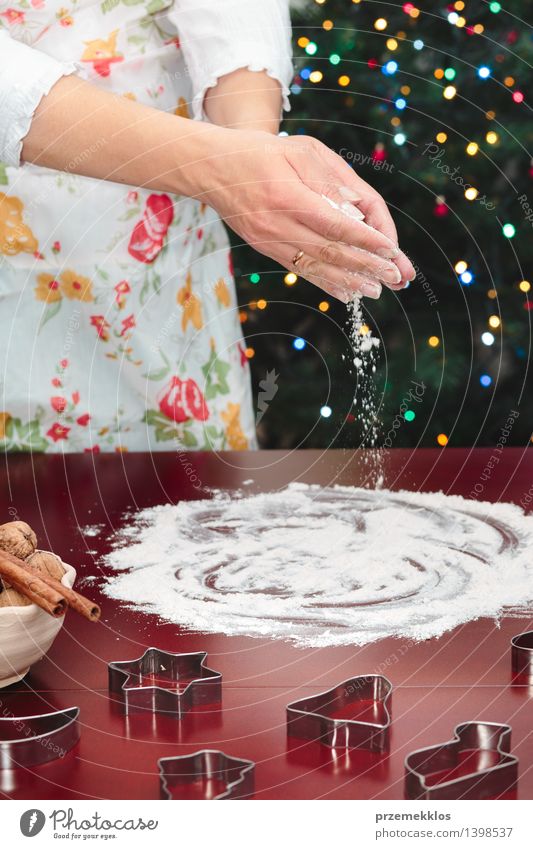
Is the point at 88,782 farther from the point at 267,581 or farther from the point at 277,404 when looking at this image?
the point at 277,404

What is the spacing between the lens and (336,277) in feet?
3.00

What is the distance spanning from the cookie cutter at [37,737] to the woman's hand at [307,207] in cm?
48

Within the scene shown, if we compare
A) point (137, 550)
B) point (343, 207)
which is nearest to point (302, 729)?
point (137, 550)

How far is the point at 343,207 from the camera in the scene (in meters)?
0.88

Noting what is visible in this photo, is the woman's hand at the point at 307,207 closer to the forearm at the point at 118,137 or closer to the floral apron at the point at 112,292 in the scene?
the forearm at the point at 118,137

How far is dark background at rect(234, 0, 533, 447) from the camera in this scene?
184 centimetres

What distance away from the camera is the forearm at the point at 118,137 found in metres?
0.90
